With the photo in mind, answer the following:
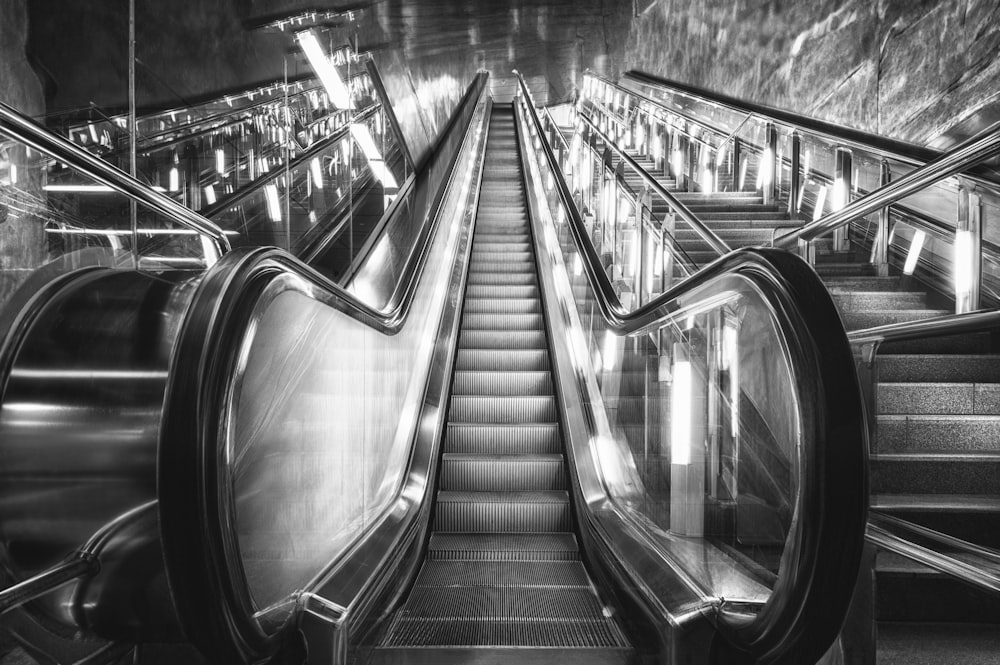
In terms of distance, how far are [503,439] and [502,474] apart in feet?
1.35

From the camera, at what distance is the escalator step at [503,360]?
5.81 meters

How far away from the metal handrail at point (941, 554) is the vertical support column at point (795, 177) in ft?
18.0

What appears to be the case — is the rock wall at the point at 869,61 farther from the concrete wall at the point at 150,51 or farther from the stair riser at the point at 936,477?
the concrete wall at the point at 150,51

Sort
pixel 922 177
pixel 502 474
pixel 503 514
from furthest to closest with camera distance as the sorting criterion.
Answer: pixel 502 474 → pixel 503 514 → pixel 922 177

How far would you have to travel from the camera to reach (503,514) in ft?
13.4

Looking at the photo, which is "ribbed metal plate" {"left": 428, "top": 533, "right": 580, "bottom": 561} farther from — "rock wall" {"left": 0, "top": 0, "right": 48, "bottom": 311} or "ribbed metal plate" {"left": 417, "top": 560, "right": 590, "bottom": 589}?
"rock wall" {"left": 0, "top": 0, "right": 48, "bottom": 311}

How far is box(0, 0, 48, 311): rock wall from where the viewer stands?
222cm

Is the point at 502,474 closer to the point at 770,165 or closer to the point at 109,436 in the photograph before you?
the point at 109,436

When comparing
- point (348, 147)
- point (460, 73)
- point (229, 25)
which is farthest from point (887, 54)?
point (460, 73)

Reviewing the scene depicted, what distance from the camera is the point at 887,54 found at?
6.23 meters

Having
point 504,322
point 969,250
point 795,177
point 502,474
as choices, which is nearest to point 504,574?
point 502,474

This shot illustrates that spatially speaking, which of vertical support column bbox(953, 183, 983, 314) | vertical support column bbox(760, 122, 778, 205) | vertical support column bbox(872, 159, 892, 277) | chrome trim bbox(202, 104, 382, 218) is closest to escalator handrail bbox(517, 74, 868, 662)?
vertical support column bbox(953, 183, 983, 314)

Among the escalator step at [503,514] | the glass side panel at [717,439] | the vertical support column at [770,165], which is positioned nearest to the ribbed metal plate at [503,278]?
the vertical support column at [770,165]

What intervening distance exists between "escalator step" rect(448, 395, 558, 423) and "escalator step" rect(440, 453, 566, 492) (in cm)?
66
